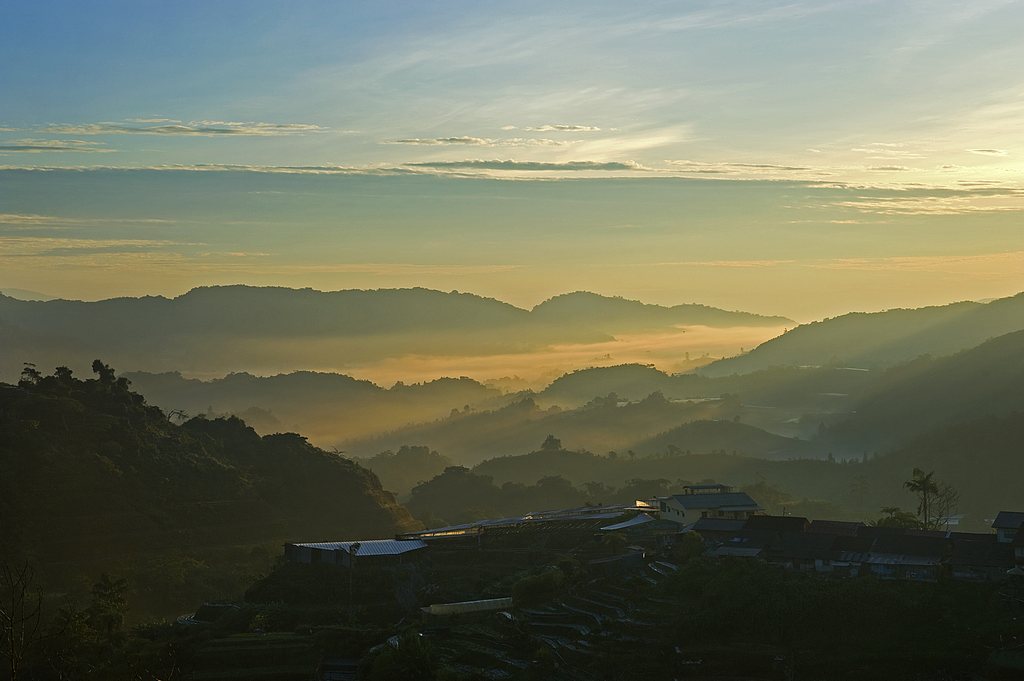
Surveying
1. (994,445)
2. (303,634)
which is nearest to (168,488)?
(303,634)

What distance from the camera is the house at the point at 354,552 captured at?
189 ft

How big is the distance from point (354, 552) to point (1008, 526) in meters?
30.7

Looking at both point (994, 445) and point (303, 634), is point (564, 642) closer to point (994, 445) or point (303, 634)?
point (303, 634)

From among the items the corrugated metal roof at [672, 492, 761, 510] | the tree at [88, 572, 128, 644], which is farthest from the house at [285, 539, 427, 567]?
the corrugated metal roof at [672, 492, 761, 510]

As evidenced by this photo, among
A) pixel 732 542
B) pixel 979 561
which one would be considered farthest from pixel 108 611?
pixel 979 561

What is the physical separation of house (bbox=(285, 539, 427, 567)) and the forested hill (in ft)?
59.7

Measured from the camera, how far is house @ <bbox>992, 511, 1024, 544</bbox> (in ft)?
169

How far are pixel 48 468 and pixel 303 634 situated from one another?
36473 mm

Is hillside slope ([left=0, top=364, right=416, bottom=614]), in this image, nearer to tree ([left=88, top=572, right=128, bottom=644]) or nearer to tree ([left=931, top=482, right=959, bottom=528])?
tree ([left=88, top=572, right=128, bottom=644])

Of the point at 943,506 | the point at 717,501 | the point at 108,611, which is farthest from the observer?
the point at 943,506

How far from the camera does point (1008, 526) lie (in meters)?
53.1

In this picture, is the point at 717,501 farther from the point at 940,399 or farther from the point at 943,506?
the point at 940,399

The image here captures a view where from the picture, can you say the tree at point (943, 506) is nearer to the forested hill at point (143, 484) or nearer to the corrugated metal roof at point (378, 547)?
the corrugated metal roof at point (378, 547)

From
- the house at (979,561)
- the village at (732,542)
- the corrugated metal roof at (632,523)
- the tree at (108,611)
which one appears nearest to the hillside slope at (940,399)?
the corrugated metal roof at (632,523)
